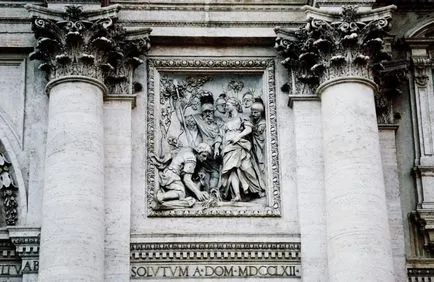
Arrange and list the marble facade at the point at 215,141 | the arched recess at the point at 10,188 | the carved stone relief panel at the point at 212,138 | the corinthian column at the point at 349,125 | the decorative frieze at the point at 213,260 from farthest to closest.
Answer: the carved stone relief panel at the point at 212,138, the arched recess at the point at 10,188, the decorative frieze at the point at 213,260, the marble facade at the point at 215,141, the corinthian column at the point at 349,125

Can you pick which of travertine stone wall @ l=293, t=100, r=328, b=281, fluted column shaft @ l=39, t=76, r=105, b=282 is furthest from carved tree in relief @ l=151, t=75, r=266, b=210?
fluted column shaft @ l=39, t=76, r=105, b=282

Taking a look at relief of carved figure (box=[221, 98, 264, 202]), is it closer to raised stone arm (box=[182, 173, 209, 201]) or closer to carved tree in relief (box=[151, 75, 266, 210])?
carved tree in relief (box=[151, 75, 266, 210])

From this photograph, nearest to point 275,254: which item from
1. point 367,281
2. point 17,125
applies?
point 367,281

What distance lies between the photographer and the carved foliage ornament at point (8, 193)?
20891 millimetres

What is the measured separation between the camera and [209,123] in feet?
71.4

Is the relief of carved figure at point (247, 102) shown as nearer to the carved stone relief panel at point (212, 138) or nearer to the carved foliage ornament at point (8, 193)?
the carved stone relief panel at point (212, 138)

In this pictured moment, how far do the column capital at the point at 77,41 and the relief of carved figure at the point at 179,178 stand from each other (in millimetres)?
1480

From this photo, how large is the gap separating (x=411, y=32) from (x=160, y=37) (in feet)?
15.1

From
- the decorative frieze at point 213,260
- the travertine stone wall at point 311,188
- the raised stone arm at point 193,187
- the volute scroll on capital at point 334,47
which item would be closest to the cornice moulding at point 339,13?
the volute scroll on capital at point 334,47

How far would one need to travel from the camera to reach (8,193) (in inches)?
827

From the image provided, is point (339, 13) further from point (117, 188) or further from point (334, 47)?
point (117, 188)

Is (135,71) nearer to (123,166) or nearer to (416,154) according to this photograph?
(123,166)

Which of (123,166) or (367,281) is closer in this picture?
(367,281)

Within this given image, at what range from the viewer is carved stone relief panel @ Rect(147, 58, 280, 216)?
826 inches
